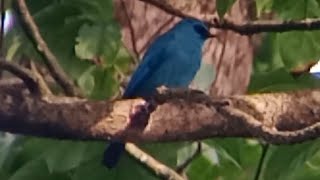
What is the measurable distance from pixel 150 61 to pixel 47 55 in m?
1.06

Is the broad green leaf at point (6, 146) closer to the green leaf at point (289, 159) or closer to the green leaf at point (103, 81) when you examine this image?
the green leaf at point (103, 81)

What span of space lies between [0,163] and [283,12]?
2.45ft

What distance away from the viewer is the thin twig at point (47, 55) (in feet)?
7.03

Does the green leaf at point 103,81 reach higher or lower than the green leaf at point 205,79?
higher

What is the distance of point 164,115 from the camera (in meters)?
2.18

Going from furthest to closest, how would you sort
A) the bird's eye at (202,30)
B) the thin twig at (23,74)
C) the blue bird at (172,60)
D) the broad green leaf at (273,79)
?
the bird's eye at (202,30) → the blue bird at (172,60) → the broad green leaf at (273,79) → the thin twig at (23,74)

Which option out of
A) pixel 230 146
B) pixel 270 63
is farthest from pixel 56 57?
pixel 270 63

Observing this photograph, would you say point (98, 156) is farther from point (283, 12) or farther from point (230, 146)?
point (283, 12)

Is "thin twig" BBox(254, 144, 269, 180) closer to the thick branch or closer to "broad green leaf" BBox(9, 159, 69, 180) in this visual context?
the thick branch

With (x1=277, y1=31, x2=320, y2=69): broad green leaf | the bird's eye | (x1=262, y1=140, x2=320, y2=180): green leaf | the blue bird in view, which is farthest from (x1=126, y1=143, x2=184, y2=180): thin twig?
the bird's eye

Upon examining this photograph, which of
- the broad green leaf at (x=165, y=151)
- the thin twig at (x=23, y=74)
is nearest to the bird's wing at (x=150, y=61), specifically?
the broad green leaf at (x=165, y=151)

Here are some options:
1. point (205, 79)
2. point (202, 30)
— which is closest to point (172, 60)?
point (202, 30)

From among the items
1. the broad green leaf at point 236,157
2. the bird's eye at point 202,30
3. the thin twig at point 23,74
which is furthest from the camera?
the bird's eye at point 202,30

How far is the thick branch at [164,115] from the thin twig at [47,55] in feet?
0.48
